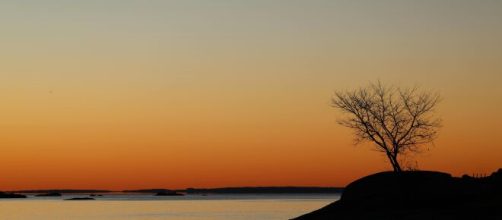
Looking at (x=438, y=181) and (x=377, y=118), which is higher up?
(x=377, y=118)

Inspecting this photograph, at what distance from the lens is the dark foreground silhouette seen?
4675 cm

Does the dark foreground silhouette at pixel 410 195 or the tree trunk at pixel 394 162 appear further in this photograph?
the tree trunk at pixel 394 162

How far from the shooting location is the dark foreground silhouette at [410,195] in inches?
1841

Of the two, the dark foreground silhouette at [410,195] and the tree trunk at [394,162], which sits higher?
the tree trunk at [394,162]

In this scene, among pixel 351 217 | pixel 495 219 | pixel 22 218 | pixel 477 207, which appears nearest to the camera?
pixel 495 219

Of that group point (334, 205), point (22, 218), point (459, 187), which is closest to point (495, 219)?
point (459, 187)

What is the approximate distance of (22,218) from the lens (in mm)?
130500

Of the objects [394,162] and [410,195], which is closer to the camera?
[410,195]

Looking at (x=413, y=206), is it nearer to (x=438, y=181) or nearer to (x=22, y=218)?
(x=438, y=181)

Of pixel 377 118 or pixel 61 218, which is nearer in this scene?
pixel 377 118

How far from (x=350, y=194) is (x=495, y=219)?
1621 cm

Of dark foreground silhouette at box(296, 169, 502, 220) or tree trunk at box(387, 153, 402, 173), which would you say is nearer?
dark foreground silhouette at box(296, 169, 502, 220)

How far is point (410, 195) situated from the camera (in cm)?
4981

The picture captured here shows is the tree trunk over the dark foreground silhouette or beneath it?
over
